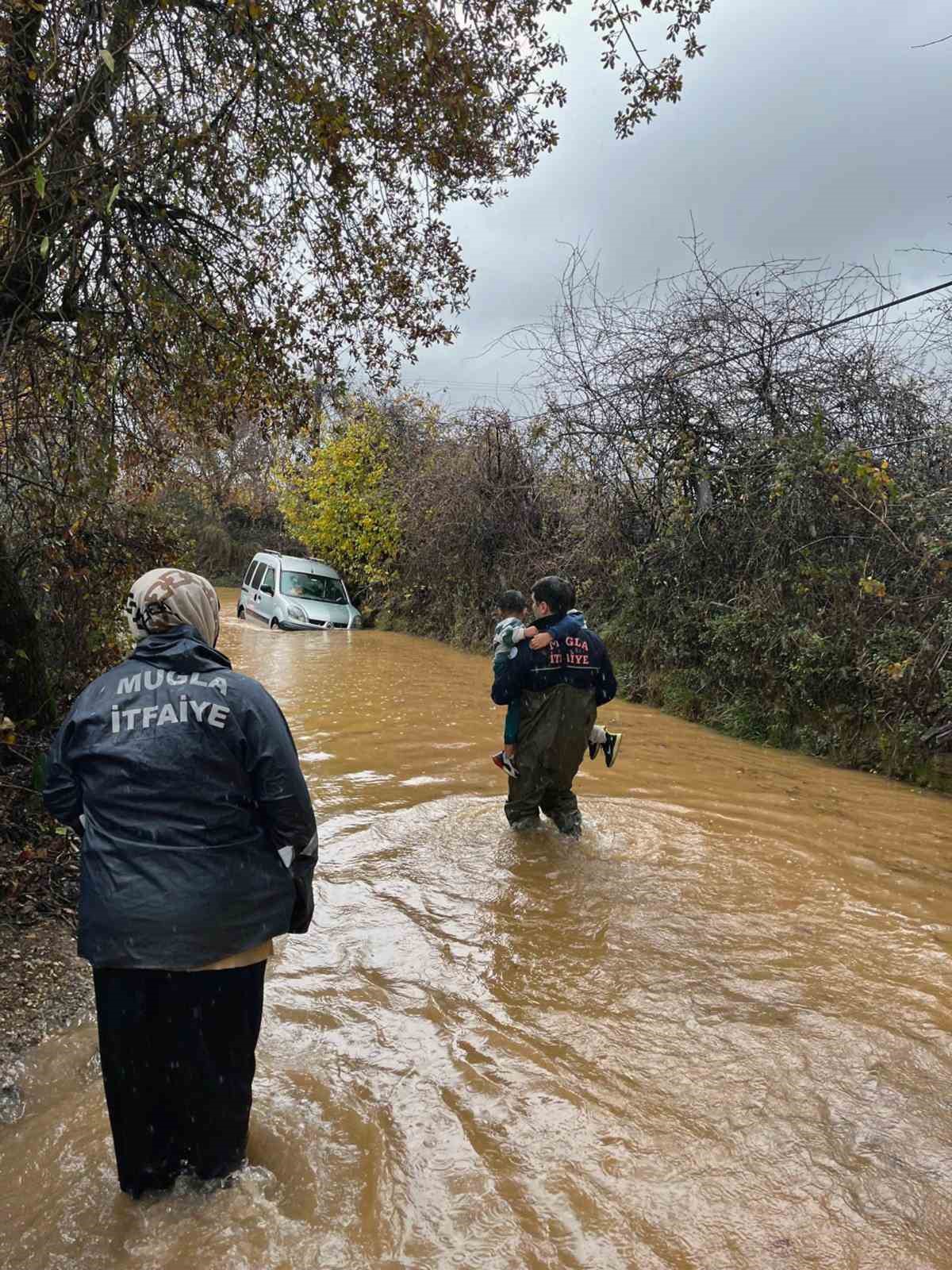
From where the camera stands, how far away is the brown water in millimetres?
2506

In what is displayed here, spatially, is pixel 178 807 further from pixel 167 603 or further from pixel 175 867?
pixel 167 603

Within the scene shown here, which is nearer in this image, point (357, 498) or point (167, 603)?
point (167, 603)

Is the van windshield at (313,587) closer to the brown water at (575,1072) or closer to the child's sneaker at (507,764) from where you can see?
the brown water at (575,1072)

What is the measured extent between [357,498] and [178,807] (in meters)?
18.7

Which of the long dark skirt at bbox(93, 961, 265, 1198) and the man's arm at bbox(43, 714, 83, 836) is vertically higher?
the man's arm at bbox(43, 714, 83, 836)

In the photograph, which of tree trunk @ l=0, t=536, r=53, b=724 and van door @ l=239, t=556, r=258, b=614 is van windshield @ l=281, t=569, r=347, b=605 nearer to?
van door @ l=239, t=556, r=258, b=614

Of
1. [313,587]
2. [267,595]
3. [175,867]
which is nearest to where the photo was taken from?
[175,867]

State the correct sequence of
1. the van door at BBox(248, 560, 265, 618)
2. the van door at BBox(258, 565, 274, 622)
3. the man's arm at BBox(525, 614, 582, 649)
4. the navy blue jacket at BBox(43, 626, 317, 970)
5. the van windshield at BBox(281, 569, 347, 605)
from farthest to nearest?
1. the van door at BBox(248, 560, 265, 618)
2. the van windshield at BBox(281, 569, 347, 605)
3. the van door at BBox(258, 565, 274, 622)
4. the man's arm at BBox(525, 614, 582, 649)
5. the navy blue jacket at BBox(43, 626, 317, 970)

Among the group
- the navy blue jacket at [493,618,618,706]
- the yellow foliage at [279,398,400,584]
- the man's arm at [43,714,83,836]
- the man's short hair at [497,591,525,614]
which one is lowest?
the man's arm at [43,714,83,836]

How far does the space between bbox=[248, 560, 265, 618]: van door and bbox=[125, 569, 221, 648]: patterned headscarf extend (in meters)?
17.4

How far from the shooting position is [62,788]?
2.47 m

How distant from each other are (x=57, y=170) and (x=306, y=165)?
67.2 inches

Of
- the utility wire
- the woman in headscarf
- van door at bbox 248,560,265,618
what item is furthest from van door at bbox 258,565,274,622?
the woman in headscarf

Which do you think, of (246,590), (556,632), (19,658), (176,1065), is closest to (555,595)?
(556,632)
